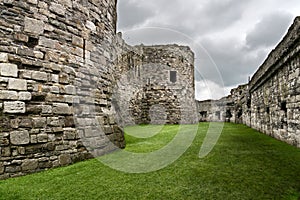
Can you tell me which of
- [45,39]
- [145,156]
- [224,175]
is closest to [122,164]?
[145,156]

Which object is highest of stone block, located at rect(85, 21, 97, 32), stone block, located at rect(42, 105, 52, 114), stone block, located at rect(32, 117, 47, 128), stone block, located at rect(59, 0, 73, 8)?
stone block, located at rect(59, 0, 73, 8)

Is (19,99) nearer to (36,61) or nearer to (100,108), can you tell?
(36,61)

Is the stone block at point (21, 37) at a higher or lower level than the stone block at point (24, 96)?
higher

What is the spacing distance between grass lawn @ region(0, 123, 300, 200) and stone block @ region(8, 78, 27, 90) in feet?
4.42

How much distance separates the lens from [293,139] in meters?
5.16

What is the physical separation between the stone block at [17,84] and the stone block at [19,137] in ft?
2.20

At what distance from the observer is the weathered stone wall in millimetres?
14445

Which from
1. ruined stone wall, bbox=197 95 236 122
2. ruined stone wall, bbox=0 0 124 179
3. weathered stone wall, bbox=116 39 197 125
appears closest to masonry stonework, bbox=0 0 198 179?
ruined stone wall, bbox=0 0 124 179

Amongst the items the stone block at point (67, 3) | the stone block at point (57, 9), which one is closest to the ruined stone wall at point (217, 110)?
the stone block at point (67, 3)

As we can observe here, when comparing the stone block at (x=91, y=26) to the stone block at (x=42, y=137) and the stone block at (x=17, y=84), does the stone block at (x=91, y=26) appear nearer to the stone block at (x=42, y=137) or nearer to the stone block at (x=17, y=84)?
the stone block at (x=17, y=84)

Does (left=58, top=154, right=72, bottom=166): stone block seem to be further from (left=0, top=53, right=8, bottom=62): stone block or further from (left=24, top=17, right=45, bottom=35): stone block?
(left=24, top=17, right=45, bottom=35): stone block

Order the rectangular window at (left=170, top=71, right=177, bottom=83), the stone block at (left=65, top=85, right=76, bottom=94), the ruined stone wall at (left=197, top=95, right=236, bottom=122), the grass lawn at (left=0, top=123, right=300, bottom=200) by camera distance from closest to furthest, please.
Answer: the grass lawn at (left=0, top=123, right=300, bottom=200) < the stone block at (left=65, top=85, right=76, bottom=94) < the rectangular window at (left=170, top=71, right=177, bottom=83) < the ruined stone wall at (left=197, top=95, right=236, bottom=122)

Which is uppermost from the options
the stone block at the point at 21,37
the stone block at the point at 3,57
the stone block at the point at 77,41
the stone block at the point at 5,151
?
the stone block at the point at 77,41

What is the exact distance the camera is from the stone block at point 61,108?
404 cm
